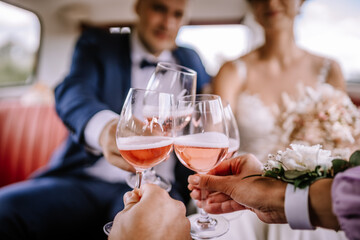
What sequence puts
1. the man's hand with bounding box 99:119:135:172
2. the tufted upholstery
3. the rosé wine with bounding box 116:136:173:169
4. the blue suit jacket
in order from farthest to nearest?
1. the tufted upholstery
2. the blue suit jacket
3. the man's hand with bounding box 99:119:135:172
4. the rosé wine with bounding box 116:136:173:169

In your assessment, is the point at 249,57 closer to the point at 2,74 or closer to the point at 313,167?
the point at 313,167

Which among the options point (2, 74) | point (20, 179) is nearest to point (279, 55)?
point (20, 179)

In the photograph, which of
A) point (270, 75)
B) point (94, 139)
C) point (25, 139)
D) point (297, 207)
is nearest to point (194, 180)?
point (297, 207)

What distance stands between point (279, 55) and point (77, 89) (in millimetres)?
1365

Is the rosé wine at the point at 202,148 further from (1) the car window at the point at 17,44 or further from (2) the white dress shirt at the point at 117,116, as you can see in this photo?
(1) the car window at the point at 17,44

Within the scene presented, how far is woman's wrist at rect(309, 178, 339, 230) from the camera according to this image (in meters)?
0.50

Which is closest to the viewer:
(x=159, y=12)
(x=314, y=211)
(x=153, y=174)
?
(x=314, y=211)

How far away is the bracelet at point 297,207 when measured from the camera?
53cm

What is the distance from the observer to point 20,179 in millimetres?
2064

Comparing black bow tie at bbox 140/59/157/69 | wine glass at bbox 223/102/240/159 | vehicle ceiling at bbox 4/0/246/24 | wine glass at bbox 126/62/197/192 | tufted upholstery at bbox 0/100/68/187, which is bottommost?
tufted upholstery at bbox 0/100/68/187

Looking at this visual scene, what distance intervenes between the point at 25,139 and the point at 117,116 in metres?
1.52

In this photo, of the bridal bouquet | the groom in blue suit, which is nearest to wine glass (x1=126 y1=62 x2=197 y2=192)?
the groom in blue suit

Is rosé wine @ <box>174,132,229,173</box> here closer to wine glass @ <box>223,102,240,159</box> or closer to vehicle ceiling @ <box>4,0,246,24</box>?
wine glass @ <box>223,102,240,159</box>

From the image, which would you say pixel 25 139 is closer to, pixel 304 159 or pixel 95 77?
pixel 95 77
